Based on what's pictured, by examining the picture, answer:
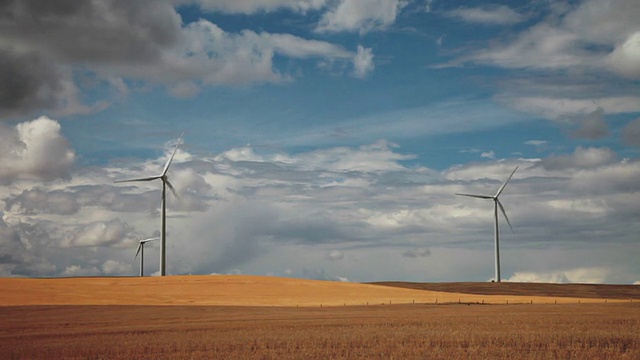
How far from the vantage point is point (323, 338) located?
34.8 m

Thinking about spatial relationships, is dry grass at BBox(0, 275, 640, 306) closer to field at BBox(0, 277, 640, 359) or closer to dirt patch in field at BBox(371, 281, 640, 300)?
dirt patch in field at BBox(371, 281, 640, 300)

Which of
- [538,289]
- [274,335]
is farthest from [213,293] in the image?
[538,289]

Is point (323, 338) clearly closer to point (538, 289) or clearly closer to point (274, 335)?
point (274, 335)

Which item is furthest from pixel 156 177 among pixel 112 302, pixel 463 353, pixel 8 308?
pixel 463 353

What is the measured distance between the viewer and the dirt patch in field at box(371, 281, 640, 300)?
10456cm

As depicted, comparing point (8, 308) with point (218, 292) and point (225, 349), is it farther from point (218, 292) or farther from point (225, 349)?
point (225, 349)

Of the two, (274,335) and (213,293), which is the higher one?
(213,293)

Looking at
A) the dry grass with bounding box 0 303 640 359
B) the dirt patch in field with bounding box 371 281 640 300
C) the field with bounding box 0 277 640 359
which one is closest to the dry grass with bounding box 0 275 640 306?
the dirt patch in field with bounding box 371 281 640 300

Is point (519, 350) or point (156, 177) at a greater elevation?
point (156, 177)

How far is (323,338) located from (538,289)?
85114 mm

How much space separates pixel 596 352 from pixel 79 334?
28445 millimetres

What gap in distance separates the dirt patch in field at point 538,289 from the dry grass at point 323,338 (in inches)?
2231

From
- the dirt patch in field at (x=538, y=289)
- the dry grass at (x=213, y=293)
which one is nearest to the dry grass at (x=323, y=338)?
the dry grass at (x=213, y=293)

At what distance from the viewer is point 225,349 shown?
31750mm
